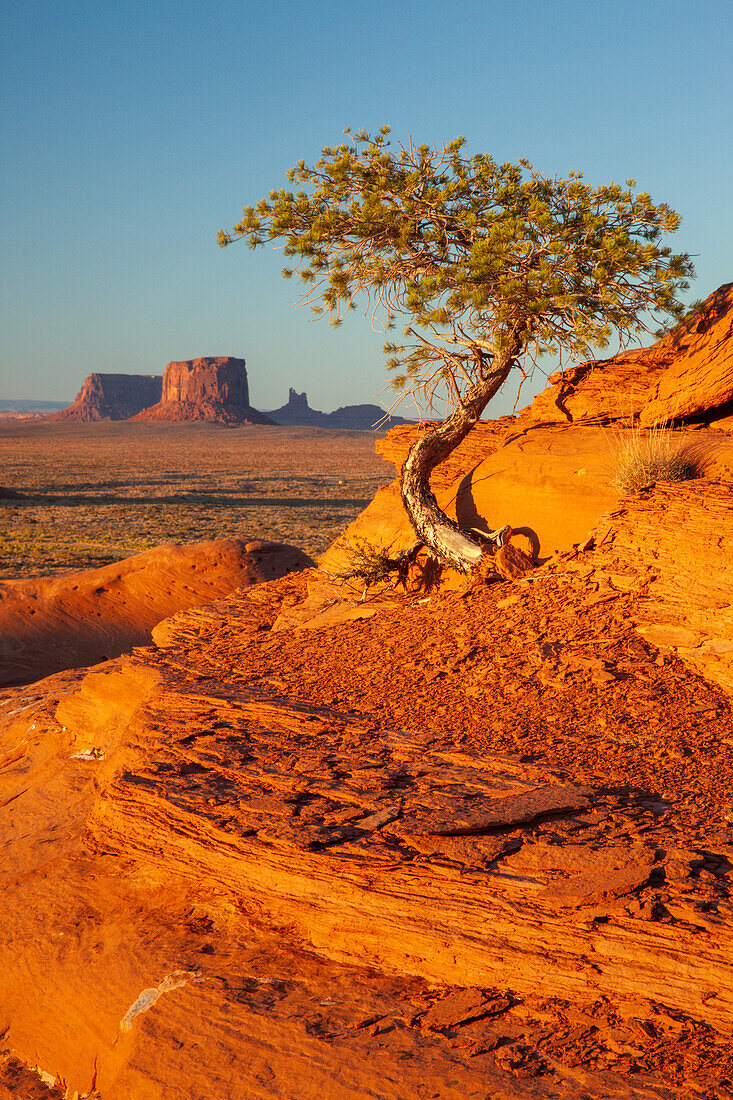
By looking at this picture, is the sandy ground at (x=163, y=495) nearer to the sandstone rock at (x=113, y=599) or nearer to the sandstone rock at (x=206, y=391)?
the sandstone rock at (x=113, y=599)

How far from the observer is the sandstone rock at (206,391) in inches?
6058

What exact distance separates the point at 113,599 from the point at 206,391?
147 m

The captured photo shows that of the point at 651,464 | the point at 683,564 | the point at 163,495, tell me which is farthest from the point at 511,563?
the point at 163,495

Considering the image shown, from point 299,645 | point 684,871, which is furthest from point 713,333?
point 684,871

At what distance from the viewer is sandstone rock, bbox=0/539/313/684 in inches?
539

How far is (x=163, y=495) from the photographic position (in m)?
44.6

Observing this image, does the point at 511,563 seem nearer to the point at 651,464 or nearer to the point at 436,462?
the point at 651,464

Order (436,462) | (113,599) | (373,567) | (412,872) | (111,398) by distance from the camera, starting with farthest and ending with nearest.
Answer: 1. (111,398)
2. (113,599)
3. (436,462)
4. (373,567)
5. (412,872)

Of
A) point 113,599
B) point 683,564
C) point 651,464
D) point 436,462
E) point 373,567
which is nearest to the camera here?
point 683,564

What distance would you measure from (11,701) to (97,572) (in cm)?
620

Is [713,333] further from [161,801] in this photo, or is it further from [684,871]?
[161,801]

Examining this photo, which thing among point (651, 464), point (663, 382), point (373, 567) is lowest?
point (373, 567)

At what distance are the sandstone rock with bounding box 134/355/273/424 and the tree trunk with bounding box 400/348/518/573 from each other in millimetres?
146684

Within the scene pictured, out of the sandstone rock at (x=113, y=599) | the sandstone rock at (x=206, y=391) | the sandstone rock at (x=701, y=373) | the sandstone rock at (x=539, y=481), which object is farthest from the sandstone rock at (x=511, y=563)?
the sandstone rock at (x=206, y=391)
